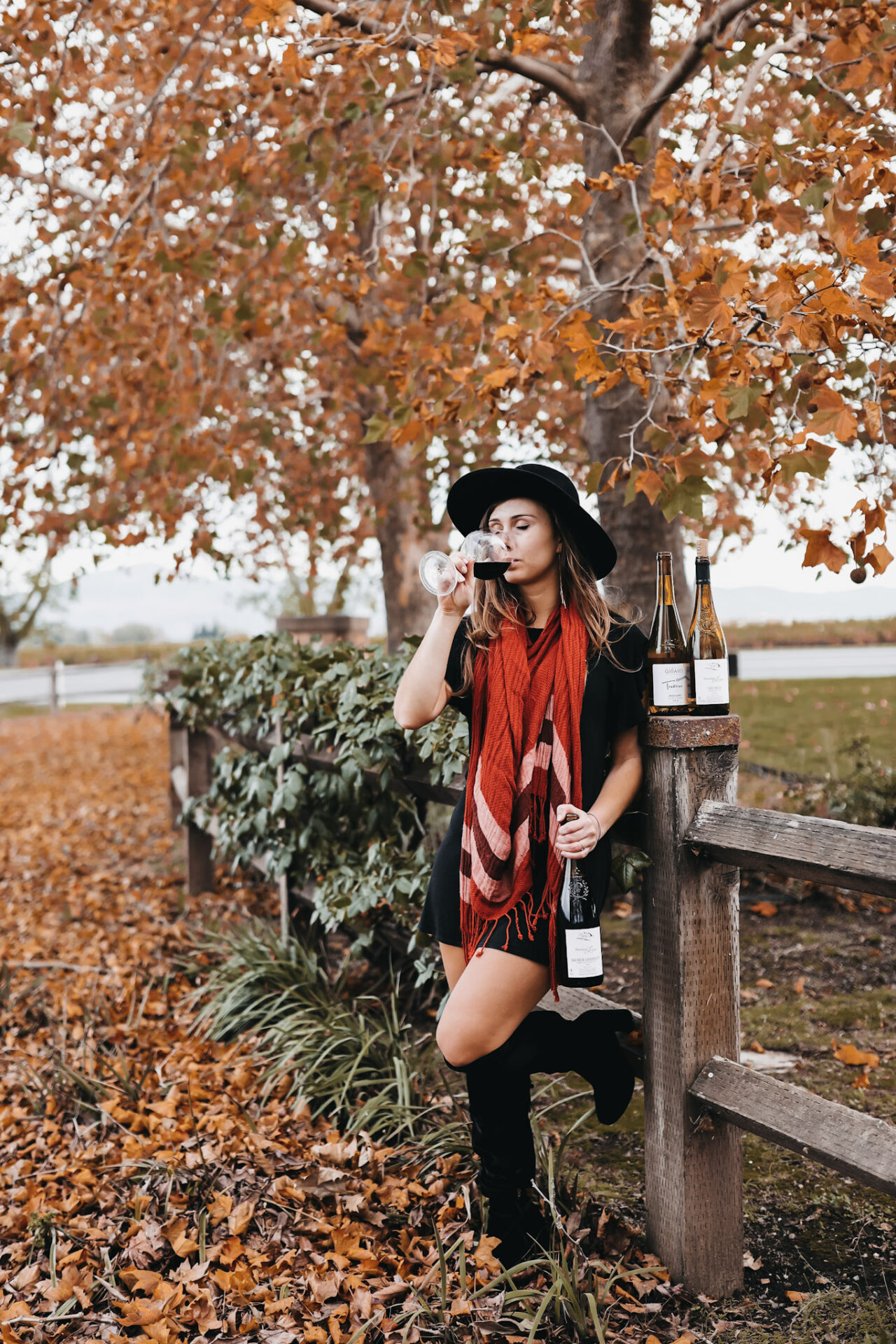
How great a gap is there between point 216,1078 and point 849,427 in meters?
2.97

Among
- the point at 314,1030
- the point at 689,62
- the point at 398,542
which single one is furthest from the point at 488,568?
the point at 398,542

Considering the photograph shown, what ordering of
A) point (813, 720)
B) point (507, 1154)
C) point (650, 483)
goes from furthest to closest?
point (813, 720) → point (650, 483) → point (507, 1154)

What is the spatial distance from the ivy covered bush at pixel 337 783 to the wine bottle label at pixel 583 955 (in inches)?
37.3

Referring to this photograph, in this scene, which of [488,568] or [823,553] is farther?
[823,553]

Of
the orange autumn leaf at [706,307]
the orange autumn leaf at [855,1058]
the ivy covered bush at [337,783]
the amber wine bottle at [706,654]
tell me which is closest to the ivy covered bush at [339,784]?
the ivy covered bush at [337,783]

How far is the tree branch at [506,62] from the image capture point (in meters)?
3.99

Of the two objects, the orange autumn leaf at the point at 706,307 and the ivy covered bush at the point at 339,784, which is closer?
the orange autumn leaf at the point at 706,307

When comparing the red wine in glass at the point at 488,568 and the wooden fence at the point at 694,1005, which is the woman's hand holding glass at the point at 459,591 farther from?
the wooden fence at the point at 694,1005

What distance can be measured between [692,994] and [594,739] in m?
0.63

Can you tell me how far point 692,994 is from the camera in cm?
237

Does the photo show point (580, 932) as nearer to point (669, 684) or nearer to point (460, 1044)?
point (460, 1044)

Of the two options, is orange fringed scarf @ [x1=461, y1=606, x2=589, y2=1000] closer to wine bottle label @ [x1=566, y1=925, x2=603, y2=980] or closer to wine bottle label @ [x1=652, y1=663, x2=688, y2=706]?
wine bottle label @ [x1=566, y1=925, x2=603, y2=980]

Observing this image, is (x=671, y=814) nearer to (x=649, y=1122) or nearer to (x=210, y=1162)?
(x=649, y=1122)

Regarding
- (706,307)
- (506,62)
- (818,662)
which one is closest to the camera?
(706,307)
